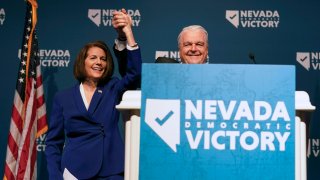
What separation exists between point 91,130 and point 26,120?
150 cm

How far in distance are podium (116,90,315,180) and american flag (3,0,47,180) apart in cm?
198

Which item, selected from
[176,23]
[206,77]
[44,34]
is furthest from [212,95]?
[44,34]

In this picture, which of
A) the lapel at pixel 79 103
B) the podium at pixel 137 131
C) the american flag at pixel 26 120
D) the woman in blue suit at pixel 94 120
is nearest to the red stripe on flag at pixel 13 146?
the american flag at pixel 26 120

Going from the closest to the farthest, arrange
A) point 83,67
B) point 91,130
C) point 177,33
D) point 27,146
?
point 91,130
point 83,67
point 27,146
point 177,33

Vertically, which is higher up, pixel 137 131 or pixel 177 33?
pixel 177 33

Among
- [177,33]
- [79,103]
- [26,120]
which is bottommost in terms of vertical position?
[26,120]

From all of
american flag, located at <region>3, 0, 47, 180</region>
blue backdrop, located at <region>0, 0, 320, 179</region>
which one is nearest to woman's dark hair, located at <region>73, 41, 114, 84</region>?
american flag, located at <region>3, 0, 47, 180</region>

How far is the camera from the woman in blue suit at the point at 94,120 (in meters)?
1.53

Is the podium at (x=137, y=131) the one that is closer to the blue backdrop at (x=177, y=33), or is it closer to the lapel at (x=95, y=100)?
the lapel at (x=95, y=100)

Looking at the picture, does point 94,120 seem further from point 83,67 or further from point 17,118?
point 17,118

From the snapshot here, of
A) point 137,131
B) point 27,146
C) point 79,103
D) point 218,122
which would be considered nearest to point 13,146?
point 27,146

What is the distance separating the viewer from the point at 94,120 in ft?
5.20

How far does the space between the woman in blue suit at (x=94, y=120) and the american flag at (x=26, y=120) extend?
1.26 meters

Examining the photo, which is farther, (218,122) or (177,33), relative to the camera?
(177,33)
